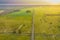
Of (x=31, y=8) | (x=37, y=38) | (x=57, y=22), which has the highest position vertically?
(x=31, y=8)

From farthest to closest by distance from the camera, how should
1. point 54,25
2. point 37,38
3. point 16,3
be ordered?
point 16,3
point 54,25
point 37,38

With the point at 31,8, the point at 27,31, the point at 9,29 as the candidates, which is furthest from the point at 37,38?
the point at 31,8

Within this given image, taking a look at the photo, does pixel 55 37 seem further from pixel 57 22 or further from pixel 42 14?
pixel 42 14

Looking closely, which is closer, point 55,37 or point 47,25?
point 55,37

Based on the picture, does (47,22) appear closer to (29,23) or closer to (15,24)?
(29,23)

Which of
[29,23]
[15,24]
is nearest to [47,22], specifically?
[29,23]

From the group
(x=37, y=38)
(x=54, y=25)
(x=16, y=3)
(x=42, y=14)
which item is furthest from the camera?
(x=16, y=3)

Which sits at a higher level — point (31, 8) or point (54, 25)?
point (31, 8)
